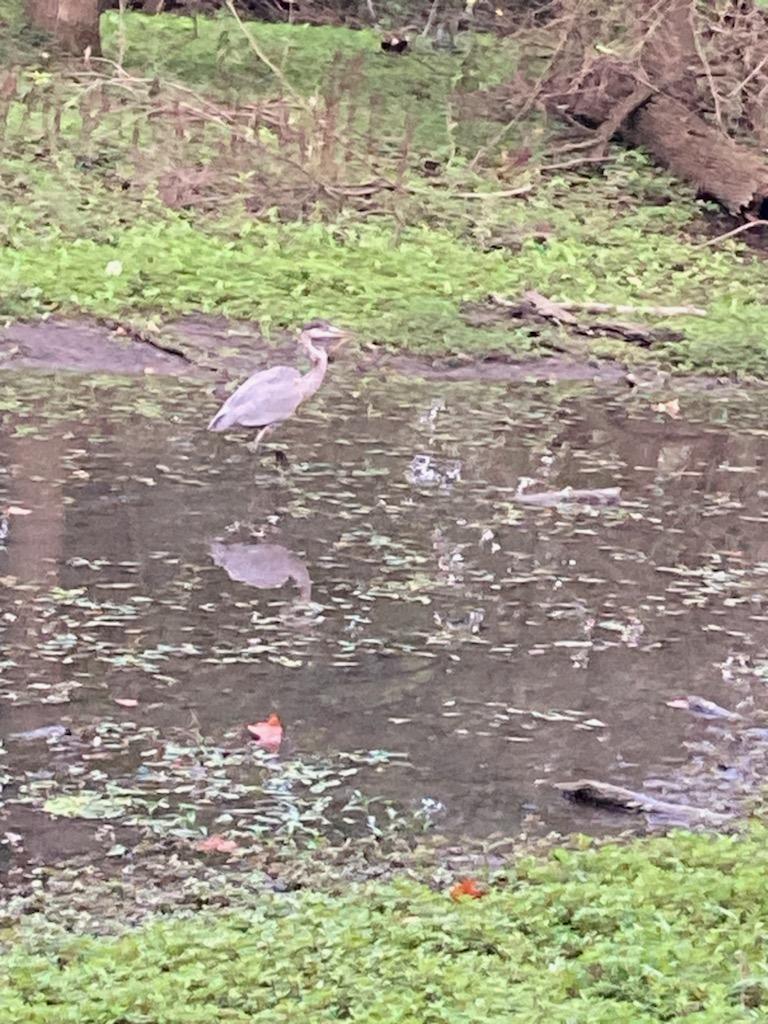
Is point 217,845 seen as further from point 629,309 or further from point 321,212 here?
point 321,212

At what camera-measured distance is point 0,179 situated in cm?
1478

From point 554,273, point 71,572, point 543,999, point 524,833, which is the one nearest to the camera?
point 543,999

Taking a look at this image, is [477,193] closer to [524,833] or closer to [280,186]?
[280,186]

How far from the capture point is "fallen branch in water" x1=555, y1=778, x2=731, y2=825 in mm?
5938

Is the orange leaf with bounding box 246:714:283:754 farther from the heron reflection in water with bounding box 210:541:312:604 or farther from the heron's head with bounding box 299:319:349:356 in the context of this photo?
the heron's head with bounding box 299:319:349:356

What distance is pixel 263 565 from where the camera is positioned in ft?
26.9

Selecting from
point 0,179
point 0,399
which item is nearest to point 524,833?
point 0,399

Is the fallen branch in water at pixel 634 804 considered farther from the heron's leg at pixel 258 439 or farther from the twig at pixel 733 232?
the twig at pixel 733 232

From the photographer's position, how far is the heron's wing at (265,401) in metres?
9.98

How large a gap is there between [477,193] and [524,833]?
1067 cm

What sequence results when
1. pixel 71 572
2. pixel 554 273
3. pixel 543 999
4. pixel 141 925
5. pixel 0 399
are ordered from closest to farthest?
pixel 543 999
pixel 141 925
pixel 71 572
pixel 0 399
pixel 554 273

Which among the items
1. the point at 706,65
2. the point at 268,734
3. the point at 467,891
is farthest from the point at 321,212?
the point at 467,891

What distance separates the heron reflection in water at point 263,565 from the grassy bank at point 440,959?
2.88 m

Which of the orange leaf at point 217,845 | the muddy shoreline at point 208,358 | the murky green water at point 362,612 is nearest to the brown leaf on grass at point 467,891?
the murky green water at point 362,612
